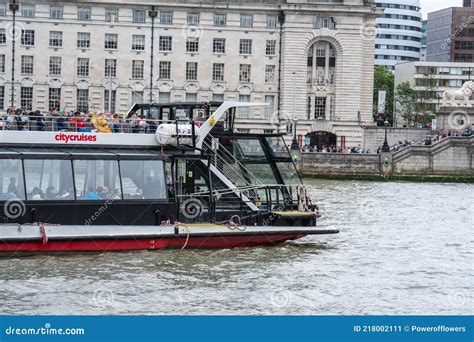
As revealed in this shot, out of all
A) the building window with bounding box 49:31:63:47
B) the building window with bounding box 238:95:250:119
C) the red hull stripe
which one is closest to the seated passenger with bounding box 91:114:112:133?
the red hull stripe

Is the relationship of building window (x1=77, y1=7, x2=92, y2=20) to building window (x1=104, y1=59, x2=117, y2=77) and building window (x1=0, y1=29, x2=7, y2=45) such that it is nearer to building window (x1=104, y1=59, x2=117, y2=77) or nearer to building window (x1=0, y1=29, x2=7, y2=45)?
building window (x1=104, y1=59, x2=117, y2=77)

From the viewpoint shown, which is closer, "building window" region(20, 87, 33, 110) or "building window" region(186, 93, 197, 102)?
"building window" region(20, 87, 33, 110)

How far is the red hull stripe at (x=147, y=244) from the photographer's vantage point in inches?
1118

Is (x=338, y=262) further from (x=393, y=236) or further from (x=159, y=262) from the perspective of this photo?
(x=393, y=236)

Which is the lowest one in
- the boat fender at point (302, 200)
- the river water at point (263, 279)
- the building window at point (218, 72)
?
the river water at point (263, 279)

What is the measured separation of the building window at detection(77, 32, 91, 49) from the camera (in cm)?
9032

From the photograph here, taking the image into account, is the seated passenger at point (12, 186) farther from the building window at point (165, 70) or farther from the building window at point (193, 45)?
the building window at point (193, 45)

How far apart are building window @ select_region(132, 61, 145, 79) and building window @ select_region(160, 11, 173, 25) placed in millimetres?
3654

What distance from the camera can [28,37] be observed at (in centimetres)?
8969

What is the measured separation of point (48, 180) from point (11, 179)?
94cm

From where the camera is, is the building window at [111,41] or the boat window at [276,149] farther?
the building window at [111,41]

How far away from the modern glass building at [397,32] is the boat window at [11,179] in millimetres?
151258

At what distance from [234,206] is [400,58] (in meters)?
153

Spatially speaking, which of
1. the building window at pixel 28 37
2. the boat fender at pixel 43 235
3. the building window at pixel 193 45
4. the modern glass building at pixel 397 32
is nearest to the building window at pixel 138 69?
the building window at pixel 193 45
